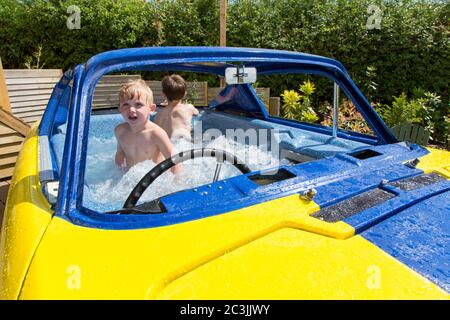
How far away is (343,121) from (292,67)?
13.3 feet

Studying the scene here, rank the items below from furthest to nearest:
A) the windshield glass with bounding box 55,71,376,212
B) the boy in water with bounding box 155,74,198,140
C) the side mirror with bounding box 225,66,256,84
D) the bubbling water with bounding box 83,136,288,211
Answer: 1. the boy in water with bounding box 155,74,198,140
2. the windshield glass with bounding box 55,71,376,212
3. the bubbling water with bounding box 83,136,288,211
4. the side mirror with bounding box 225,66,256,84

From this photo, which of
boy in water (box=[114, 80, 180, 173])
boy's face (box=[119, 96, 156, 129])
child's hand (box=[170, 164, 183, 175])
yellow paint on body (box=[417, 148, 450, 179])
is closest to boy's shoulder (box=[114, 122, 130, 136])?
boy in water (box=[114, 80, 180, 173])

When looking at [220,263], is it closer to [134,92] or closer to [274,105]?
[134,92]

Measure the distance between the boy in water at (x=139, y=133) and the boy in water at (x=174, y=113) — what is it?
2.56ft

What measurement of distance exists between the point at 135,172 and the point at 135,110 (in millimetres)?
407

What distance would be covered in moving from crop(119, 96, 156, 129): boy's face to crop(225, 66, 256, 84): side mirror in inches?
22.7

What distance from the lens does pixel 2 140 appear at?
355 centimetres

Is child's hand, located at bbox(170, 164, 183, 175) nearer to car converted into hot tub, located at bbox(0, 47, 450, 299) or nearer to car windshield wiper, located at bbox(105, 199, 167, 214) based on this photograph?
car converted into hot tub, located at bbox(0, 47, 450, 299)

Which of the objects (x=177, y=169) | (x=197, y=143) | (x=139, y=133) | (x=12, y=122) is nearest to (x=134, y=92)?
(x=139, y=133)

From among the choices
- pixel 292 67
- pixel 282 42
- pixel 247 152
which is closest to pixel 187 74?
pixel 282 42

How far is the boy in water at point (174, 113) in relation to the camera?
3045 mm

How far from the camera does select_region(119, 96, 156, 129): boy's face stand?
191cm

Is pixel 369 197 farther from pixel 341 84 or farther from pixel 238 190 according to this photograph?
pixel 341 84

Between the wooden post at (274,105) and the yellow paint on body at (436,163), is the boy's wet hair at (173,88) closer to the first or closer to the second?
the yellow paint on body at (436,163)
